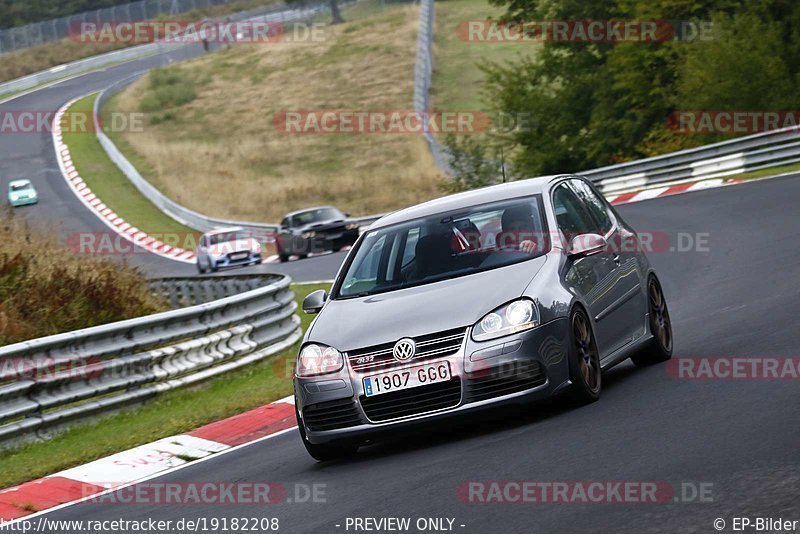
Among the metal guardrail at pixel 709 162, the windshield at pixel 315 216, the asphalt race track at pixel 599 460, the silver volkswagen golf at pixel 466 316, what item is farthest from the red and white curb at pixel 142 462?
the windshield at pixel 315 216

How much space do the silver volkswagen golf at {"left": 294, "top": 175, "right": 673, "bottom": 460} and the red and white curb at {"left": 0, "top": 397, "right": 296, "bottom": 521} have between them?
5.01 ft

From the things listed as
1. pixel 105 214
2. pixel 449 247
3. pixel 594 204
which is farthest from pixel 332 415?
pixel 105 214

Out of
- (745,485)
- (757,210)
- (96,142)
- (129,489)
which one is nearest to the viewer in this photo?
(745,485)

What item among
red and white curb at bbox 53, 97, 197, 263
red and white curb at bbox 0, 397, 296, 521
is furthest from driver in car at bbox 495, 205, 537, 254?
red and white curb at bbox 53, 97, 197, 263

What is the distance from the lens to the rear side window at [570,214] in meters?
9.43

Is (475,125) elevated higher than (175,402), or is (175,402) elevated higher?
A: (175,402)

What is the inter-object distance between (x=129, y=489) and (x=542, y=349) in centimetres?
293

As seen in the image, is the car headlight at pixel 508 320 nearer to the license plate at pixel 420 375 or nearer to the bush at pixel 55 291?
the license plate at pixel 420 375

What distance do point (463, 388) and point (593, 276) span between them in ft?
5.52

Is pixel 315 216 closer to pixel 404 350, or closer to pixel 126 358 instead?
pixel 126 358

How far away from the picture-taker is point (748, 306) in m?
12.4

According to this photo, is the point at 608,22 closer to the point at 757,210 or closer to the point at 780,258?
the point at 757,210

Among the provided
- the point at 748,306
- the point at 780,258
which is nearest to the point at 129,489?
the point at 748,306

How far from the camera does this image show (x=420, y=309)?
27.1 ft
